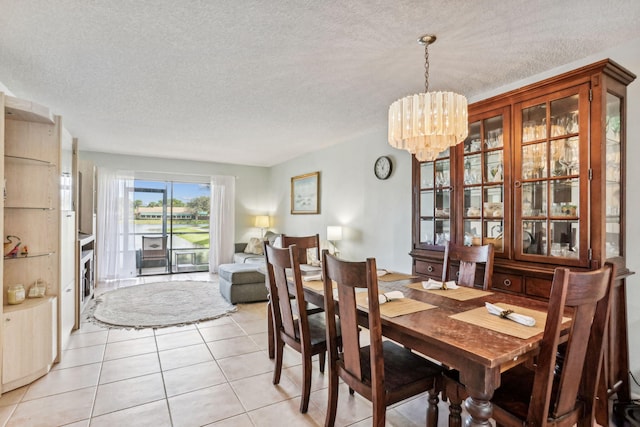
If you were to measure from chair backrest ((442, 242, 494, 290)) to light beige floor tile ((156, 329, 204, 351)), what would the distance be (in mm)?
2426

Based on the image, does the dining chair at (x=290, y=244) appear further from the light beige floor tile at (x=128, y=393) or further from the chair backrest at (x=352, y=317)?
the chair backrest at (x=352, y=317)

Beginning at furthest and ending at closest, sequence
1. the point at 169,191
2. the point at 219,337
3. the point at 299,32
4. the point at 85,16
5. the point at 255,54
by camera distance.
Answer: the point at 169,191 → the point at 219,337 → the point at 255,54 → the point at 299,32 → the point at 85,16

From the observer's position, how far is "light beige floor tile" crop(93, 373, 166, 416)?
2125 mm

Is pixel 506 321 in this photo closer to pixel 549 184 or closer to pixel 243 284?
pixel 549 184

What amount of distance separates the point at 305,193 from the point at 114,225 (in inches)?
140

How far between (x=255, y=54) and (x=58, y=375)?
2.82 m

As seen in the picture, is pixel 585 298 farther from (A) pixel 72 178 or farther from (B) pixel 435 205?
(A) pixel 72 178

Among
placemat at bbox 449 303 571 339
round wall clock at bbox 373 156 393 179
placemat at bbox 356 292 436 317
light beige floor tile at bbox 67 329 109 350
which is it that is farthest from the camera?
round wall clock at bbox 373 156 393 179

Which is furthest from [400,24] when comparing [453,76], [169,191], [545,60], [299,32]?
[169,191]

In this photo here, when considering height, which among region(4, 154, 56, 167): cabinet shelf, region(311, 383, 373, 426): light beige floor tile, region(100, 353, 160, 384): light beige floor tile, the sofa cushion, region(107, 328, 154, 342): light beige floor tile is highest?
region(4, 154, 56, 167): cabinet shelf

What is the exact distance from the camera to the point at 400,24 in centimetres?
192

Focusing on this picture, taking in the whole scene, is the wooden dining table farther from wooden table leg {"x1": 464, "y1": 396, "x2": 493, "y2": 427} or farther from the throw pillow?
the throw pillow

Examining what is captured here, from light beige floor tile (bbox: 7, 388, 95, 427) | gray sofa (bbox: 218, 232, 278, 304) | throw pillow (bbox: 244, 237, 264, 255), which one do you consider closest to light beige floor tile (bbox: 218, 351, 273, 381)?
light beige floor tile (bbox: 7, 388, 95, 427)

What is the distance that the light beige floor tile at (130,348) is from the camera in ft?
9.55
